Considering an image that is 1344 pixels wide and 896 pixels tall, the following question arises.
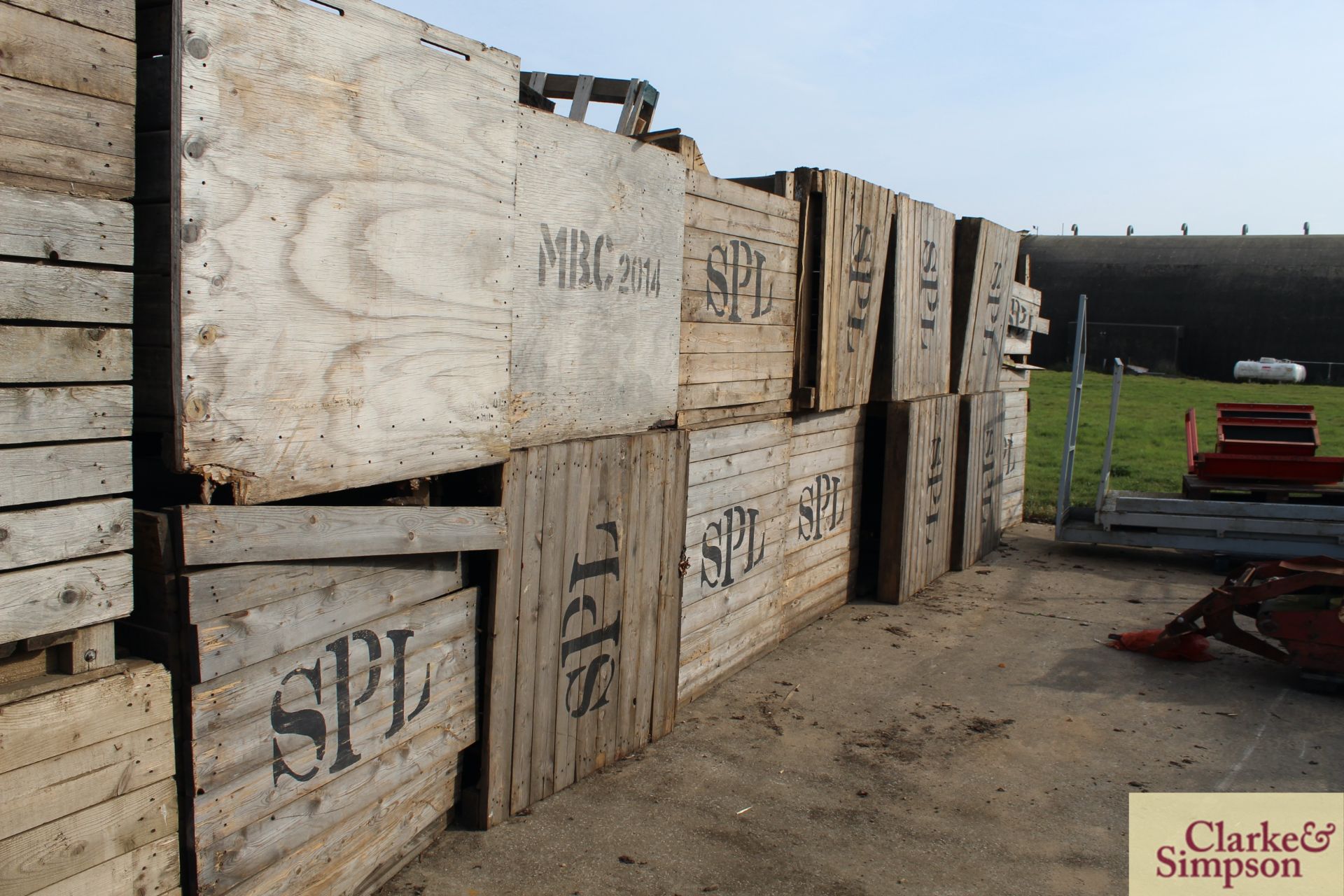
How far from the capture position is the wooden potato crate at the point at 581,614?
4277 millimetres

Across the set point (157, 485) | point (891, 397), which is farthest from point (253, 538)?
point (891, 397)

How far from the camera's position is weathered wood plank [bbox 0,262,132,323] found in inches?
96.3

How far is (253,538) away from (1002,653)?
18.1 feet

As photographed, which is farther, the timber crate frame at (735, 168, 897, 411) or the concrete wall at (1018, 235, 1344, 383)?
the concrete wall at (1018, 235, 1344, 383)

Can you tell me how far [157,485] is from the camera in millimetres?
3428

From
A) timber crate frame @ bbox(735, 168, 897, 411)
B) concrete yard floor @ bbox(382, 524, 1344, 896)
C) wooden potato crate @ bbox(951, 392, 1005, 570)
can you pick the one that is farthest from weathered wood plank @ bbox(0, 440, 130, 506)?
wooden potato crate @ bbox(951, 392, 1005, 570)

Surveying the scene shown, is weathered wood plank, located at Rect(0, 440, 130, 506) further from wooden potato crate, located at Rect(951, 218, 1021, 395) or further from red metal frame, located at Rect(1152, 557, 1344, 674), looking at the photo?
wooden potato crate, located at Rect(951, 218, 1021, 395)

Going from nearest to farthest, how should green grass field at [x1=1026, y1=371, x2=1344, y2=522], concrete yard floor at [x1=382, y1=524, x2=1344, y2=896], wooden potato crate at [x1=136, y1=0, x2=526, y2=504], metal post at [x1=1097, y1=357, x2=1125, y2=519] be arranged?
wooden potato crate at [x1=136, y1=0, x2=526, y2=504]
concrete yard floor at [x1=382, y1=524, x2=1344, y2=896]
metal post at [x1=1097, y1=357, x2=1125, y2=519]
green grass field at [x1=1026, y1=371, x2=1344, y2=522]

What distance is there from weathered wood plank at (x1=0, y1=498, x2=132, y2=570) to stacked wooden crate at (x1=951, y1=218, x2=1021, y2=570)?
26.9 feet

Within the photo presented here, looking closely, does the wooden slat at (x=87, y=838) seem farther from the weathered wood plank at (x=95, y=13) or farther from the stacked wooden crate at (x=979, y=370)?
the stacked wooden crate at (x=979, y=370)

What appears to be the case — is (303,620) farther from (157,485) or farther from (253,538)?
(157,485)

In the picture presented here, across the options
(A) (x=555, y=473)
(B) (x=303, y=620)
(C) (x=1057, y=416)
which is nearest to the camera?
(B) (x=303, y=620)

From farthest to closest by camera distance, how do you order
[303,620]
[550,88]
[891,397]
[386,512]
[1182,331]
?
[1182,331] → [891,397] → [550,88] → [386,512] → [303,620]

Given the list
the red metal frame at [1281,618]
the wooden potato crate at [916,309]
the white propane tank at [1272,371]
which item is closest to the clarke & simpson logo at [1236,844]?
the red metal frame at [1281,618]
